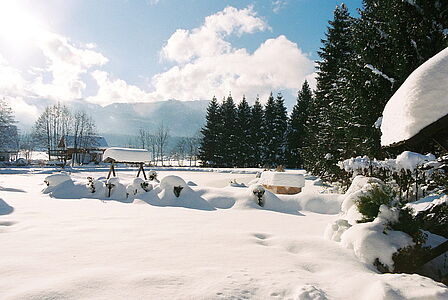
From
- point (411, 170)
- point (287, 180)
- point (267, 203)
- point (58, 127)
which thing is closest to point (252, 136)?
point (287, 180)

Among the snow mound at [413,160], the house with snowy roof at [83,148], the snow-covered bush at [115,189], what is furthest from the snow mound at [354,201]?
the house with snowy roof at [83,148]

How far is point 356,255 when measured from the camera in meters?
4.28

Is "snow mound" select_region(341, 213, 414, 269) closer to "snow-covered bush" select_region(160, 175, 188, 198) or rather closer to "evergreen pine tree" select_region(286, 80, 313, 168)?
"snow-covered bush" select_region(160, 175, 188, 198)

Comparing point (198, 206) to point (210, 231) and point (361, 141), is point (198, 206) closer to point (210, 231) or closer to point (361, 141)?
point (210, 231)

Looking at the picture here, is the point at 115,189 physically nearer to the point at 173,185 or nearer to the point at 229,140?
the point at 173,185

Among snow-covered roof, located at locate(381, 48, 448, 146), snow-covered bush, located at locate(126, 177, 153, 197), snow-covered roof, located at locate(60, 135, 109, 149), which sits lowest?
snow-covered bush, located at locate(126, 177, 153, 197)

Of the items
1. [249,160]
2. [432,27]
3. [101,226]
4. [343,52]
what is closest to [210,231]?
[101,226]

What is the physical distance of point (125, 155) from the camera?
1786cm

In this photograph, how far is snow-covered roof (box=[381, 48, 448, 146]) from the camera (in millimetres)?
3008

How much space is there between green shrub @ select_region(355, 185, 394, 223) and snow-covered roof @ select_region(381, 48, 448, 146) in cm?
165

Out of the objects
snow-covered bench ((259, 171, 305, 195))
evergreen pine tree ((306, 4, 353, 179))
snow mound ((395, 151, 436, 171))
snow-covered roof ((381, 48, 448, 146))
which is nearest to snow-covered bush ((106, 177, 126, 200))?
snow-covered bench ((259, 171, 305, 195))

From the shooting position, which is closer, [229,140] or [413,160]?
[413,160]

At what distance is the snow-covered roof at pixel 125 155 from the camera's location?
1747cm

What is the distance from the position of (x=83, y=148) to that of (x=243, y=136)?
31.5m
